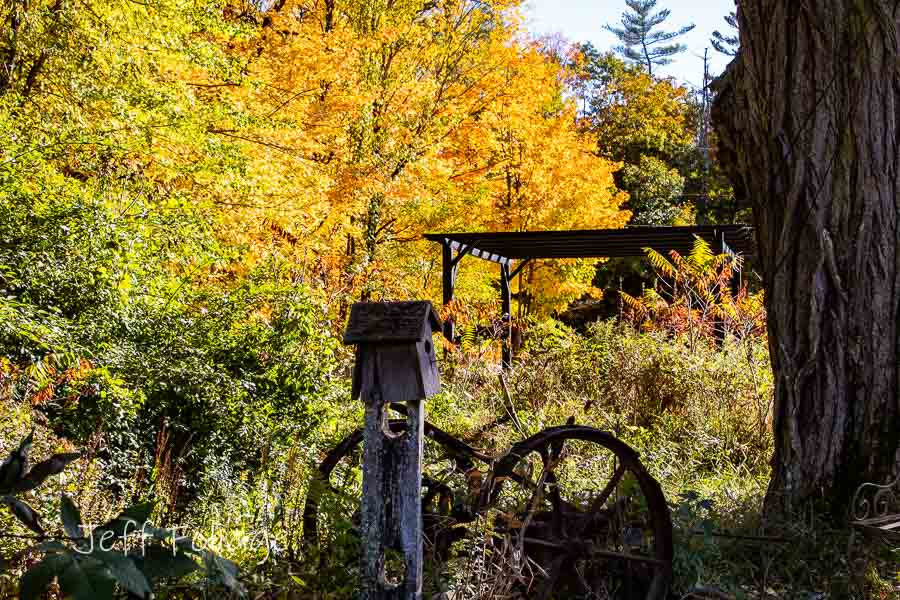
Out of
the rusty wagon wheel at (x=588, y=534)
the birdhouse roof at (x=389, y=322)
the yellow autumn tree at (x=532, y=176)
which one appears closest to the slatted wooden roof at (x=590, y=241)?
the yellow autumn tree at (x=532, y=176)

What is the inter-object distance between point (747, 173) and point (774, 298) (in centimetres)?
66

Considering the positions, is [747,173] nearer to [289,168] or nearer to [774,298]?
[774,298]

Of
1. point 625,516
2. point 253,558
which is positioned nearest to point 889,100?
point 625,516

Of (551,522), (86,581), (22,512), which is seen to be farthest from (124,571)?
(551,522)

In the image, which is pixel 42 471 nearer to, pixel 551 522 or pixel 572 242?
pixel 551 522

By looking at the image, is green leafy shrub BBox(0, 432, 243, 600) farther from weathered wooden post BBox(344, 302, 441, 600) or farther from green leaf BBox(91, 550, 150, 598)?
weathered wooden post BBox(344, 302, 441, 600)

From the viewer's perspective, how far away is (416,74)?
1307cm

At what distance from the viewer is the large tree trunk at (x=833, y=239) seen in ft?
11.9

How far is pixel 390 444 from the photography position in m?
2.79

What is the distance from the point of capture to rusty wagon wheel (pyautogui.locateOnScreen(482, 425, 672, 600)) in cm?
312

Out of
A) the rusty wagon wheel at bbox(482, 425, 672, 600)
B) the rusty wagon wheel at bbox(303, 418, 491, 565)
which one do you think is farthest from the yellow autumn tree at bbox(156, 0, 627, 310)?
the rusty wagon wheel at bbox(482, 425, 672, 600)

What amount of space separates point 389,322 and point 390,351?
10cm

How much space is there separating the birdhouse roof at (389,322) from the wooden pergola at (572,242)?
8475mm

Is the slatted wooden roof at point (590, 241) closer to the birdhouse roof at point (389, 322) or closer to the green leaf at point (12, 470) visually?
the birdhouse roof at point (389, 322)
